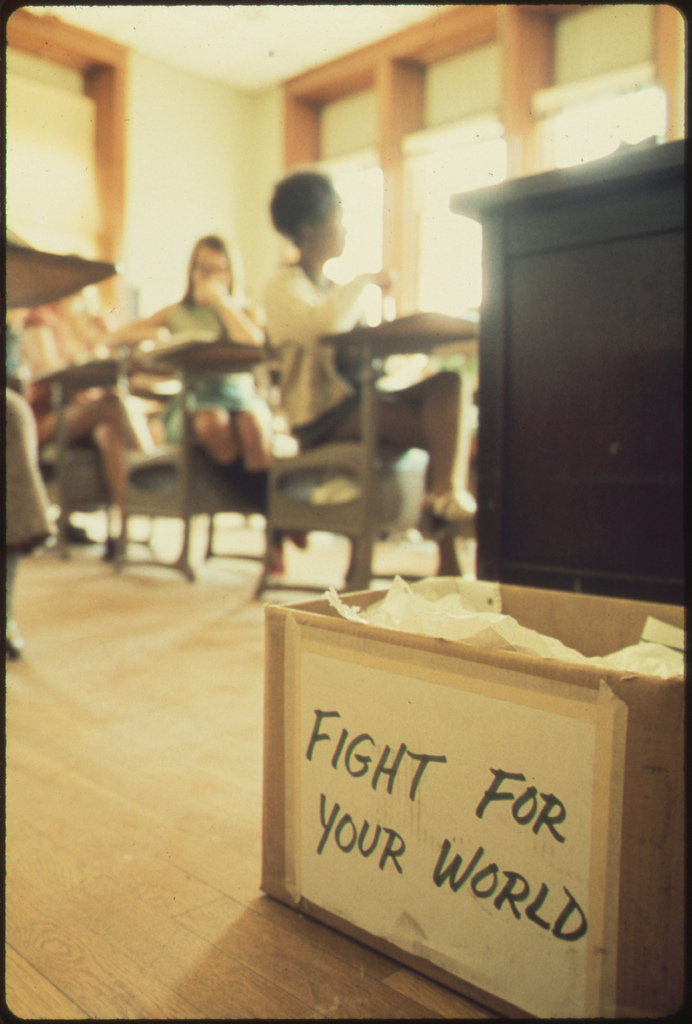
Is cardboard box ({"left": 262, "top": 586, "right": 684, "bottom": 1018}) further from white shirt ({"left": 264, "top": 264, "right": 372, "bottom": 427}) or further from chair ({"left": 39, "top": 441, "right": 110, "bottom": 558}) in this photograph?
chair ({"left": 39, "top": 441, "right": 110, "bottom": 558})

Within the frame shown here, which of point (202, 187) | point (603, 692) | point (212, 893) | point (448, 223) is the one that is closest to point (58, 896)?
point (212, 893)

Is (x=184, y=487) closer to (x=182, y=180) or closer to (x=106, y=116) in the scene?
(x=182, y=180)

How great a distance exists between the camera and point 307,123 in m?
5.64

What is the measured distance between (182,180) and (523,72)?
2.42 meters

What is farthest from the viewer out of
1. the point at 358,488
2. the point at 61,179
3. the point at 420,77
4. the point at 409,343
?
the point at 420,77

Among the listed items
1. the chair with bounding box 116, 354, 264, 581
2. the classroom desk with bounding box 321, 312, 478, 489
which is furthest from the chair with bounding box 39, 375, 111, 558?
the classroom desk with bounding box 321, 312, 478, 489

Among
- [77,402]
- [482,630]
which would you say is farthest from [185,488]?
[482,630]

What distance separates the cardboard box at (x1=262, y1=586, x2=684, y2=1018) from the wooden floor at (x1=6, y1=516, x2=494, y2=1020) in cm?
5

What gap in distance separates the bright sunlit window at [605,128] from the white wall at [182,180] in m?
4.13

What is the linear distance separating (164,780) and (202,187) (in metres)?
5.43

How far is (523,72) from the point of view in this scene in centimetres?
430

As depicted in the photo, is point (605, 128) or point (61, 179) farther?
point (61, 179)

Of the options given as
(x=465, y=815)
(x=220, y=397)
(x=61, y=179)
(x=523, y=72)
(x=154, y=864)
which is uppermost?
(x=523, y=72)

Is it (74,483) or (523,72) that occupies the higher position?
(523,72)
